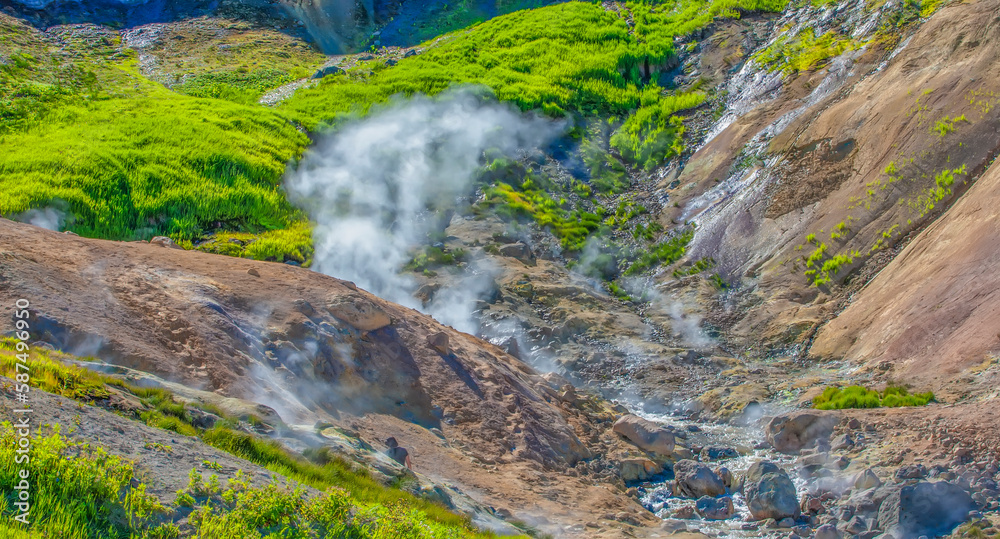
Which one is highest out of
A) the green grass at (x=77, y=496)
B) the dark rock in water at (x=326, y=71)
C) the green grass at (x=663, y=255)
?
the dark rock in water at (x=326, y=71)

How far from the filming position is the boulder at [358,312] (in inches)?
527

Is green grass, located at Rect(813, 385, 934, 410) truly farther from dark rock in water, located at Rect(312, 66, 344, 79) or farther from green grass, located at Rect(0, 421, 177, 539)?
dark rock in water, located at Rect(312, 66, 344, 79)

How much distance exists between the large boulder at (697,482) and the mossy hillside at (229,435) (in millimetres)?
4566

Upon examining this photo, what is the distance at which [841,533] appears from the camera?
9844 millimetres

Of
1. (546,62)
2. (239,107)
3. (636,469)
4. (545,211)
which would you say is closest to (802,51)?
(546,62)

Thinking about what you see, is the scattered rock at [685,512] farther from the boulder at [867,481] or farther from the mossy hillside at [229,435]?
the mossy hillside at [229,435]

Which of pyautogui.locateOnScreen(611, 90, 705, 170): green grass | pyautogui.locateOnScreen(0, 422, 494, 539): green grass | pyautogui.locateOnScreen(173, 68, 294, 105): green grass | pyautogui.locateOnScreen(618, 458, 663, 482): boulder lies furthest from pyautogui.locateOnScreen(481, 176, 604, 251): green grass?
pyautogui.locateOnScreen(0, 422, 494, 539): green grass

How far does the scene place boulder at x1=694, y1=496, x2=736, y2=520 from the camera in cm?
1090

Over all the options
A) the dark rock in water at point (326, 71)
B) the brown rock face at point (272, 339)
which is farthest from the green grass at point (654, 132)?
the brown rock face at point (272, 339)

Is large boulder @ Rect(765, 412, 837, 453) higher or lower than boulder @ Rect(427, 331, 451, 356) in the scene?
higher

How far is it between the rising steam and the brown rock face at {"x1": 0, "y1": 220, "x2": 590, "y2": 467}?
5501 mm

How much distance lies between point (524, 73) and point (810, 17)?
13433 mm

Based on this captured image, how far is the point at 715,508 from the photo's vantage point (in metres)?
11.0

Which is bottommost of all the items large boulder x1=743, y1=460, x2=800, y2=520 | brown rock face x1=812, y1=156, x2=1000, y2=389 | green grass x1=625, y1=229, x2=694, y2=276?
large boulder x1=743, y1=460, x2=800, y2=520
